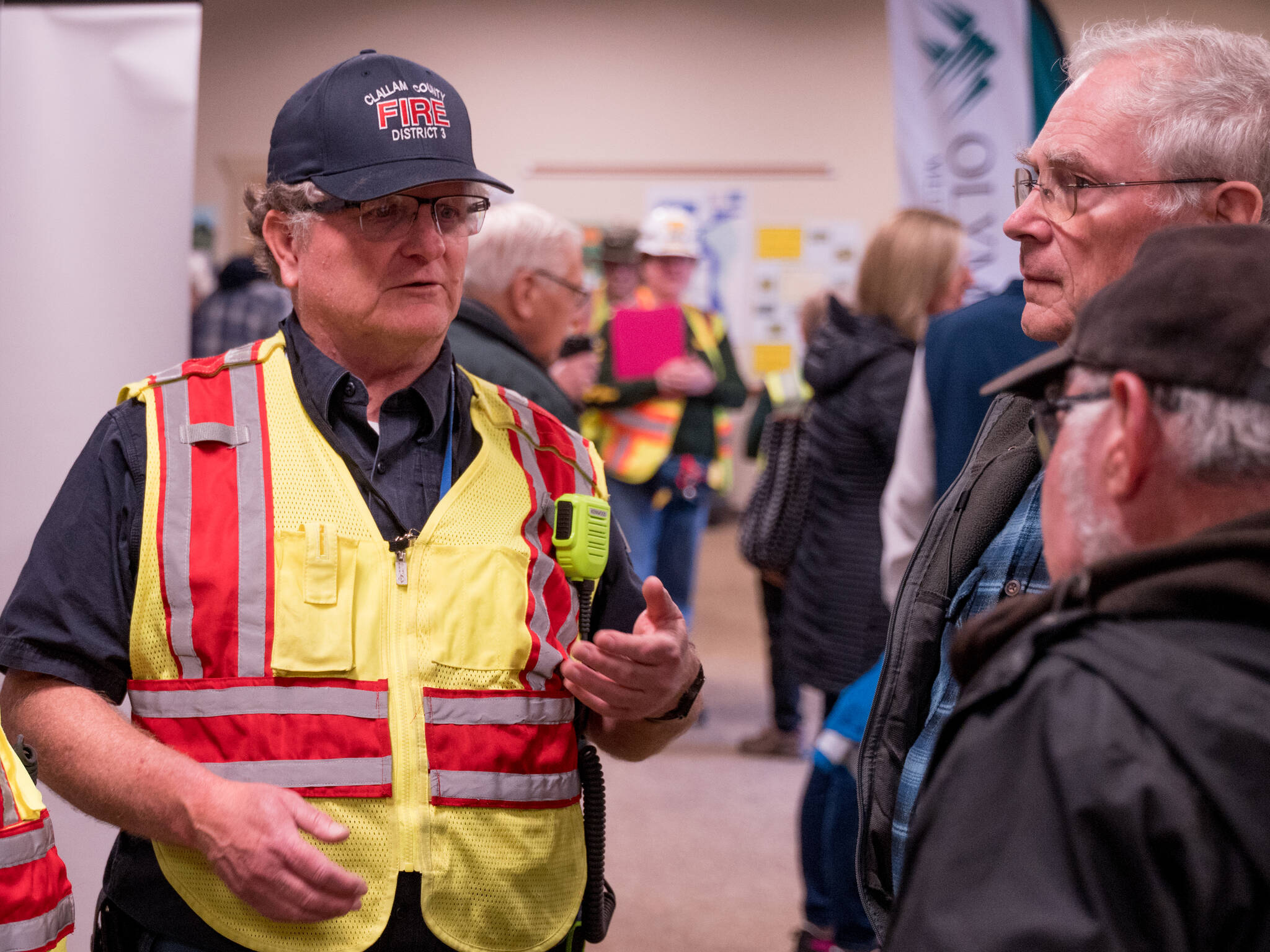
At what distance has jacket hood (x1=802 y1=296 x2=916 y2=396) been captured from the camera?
10.3 ft

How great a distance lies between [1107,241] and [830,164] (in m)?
7.80

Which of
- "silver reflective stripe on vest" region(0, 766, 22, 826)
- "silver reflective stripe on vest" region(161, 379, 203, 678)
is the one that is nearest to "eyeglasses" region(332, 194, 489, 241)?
"silver reflective stripe on vest" region(161, 379, 203, 678)

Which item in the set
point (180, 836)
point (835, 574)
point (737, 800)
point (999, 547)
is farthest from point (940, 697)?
point (737, 800)

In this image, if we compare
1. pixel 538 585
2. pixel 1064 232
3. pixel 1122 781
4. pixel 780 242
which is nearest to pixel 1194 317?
pixel 1122 781

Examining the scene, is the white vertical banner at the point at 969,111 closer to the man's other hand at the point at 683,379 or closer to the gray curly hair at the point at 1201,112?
the man's other hand at the point at 683,379

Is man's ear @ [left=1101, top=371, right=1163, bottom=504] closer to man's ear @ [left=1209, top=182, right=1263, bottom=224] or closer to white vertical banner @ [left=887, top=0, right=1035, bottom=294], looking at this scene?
man's ear @ [left=1209, top=182, right=1263, bottom=224]

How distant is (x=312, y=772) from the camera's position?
4.32 feet

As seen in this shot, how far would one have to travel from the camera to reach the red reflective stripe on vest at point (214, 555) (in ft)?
4.34

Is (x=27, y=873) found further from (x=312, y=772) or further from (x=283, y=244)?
(x=283, y=244)

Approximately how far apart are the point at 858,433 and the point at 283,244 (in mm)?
1864

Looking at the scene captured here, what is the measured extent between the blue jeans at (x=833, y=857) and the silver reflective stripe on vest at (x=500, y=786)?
4.29 feet

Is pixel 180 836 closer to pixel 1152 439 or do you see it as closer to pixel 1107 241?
pixel 1152 439

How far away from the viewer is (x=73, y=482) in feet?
4.37

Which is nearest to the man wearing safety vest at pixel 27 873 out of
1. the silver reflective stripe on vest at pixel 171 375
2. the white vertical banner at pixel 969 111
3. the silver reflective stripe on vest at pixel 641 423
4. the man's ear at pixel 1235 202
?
the silver reflective stripe on vest at pixel 171 375
